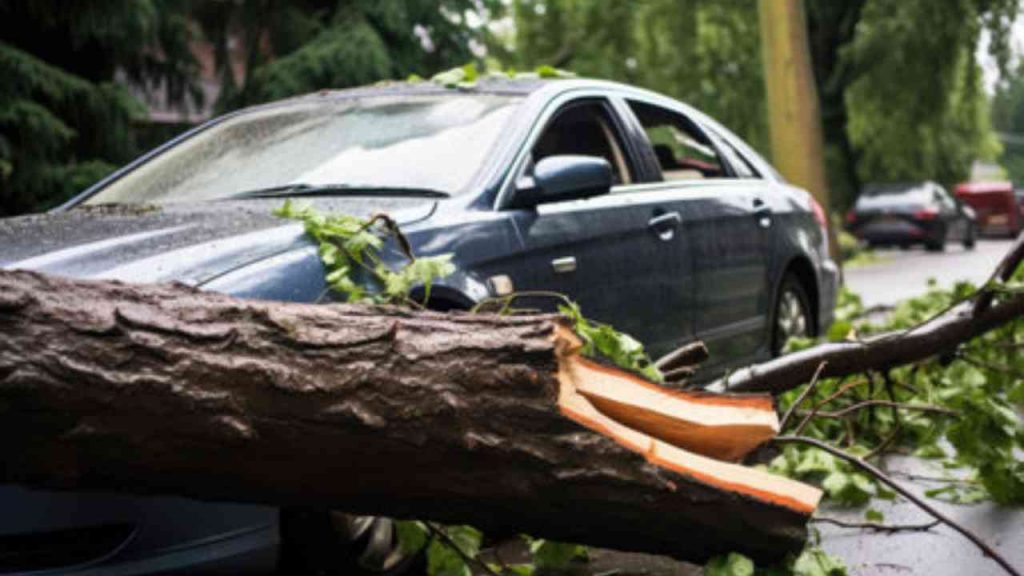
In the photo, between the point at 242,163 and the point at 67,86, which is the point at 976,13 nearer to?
the point at 67,86

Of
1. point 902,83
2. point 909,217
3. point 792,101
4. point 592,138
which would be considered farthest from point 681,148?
point 909,217

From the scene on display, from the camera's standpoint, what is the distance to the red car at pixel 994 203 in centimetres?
3766

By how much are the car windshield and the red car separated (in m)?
34.4

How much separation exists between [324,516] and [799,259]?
12.8ft

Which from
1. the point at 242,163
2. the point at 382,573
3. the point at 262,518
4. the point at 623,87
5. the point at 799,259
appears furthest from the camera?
the point at 799,259

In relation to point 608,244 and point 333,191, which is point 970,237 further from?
point 333,191

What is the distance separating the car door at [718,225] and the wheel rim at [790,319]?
221mm

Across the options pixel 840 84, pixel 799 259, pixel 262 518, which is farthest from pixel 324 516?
pixel 840 84

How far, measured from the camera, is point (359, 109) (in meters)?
5.20

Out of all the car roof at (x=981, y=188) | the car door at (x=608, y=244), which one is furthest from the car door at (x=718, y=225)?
the car roof at (x=981, y=188)

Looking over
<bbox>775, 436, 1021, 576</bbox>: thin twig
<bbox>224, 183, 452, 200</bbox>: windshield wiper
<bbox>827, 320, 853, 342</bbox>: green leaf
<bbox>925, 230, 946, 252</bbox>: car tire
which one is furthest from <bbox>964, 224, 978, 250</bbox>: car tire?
<bbox>775, 436, 1021, 576</bbox>: thin twig

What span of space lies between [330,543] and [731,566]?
0.98 m

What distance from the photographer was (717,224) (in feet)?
19.5

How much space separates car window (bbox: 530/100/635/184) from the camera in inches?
215
